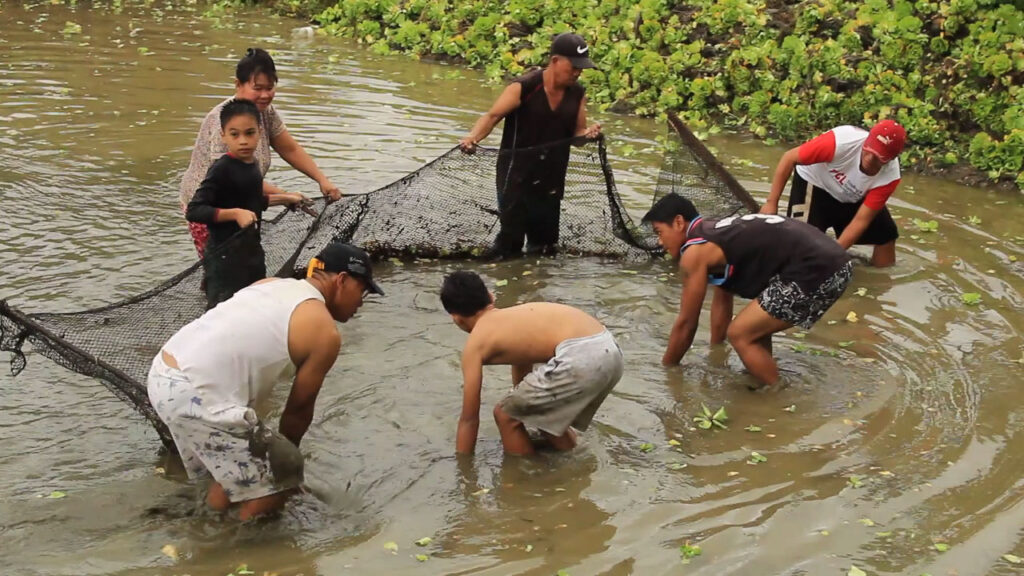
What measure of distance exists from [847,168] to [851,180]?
0.09 meters

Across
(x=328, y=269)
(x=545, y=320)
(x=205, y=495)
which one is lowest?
(x=205, y=495)

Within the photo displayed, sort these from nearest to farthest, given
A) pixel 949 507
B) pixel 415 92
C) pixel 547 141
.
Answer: pixel 949 507 < pixel 547 141 < pixel 415 92

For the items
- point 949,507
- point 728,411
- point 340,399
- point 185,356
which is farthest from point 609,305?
point 185,356

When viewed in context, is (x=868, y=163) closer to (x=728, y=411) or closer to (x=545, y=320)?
(x=728, y=411)

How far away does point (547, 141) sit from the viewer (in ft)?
25.5

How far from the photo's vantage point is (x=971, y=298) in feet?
24.5

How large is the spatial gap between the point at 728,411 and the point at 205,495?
2675 millimetres

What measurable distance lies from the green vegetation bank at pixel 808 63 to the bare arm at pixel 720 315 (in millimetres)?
4503

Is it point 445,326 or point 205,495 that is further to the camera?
point 445,326

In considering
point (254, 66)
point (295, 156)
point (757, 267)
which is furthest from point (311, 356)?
point (757, 267)

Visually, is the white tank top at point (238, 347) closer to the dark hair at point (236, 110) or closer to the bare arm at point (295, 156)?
the dark hair at point (236, 110)

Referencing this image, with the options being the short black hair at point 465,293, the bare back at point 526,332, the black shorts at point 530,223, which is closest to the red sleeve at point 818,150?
the black shorts at point 530,223

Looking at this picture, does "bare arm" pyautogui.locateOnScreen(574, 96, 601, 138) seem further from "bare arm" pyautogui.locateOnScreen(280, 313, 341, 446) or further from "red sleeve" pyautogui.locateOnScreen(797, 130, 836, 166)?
"bare arm" pyautogui.locateOnScreen(280, 313, 341, 446)

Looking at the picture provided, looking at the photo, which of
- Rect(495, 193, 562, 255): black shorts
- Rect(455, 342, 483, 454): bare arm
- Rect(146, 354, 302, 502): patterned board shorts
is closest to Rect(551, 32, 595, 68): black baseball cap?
Rect(495, 193, 562, 255): black shorts
